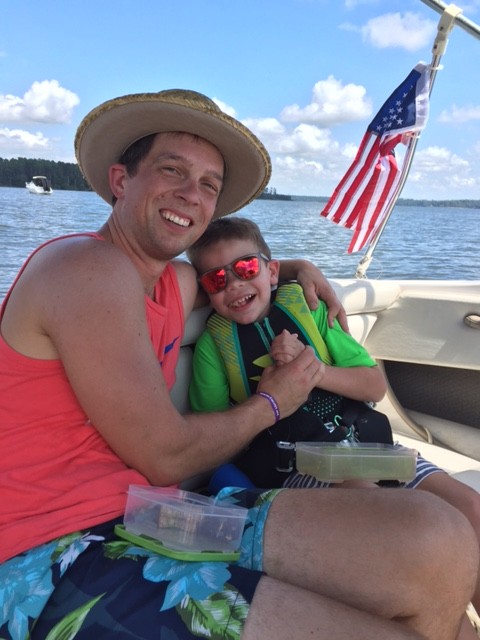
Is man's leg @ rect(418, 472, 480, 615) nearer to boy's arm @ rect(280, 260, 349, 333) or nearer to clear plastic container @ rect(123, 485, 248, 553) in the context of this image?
boy's arm @ rect(280, 260, 349, 333)

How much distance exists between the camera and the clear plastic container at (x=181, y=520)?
152cm

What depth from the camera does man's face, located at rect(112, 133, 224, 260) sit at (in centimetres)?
184

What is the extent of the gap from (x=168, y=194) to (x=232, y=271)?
0.47 metres

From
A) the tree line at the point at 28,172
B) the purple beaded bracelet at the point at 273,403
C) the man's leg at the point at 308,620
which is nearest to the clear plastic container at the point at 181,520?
the man's leg at the point at 308,620

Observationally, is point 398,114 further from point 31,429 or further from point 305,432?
point 31,429

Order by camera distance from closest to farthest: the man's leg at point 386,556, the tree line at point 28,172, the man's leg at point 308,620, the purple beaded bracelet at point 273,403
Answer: the man's leg at point 308,620 < the man's leg at point 386,556 < the purple beaded bracelet at point 273,403 < the tree line at point 28,172

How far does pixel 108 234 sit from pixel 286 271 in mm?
974

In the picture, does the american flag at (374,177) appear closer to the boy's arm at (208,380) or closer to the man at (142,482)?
the boy's arm at (208,380)

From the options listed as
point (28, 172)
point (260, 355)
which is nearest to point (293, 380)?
point (260, 355)

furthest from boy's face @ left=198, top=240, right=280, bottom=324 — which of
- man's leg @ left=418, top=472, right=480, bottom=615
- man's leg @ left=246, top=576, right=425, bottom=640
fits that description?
man's leg @ left=246, top=576, right=425, bottom=640

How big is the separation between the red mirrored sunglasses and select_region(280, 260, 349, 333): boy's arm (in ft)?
0.97

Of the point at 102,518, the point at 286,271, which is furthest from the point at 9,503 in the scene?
the point at 286,271

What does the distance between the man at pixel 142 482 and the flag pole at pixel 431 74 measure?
7.61 ft

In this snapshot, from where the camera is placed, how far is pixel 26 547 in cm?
147
